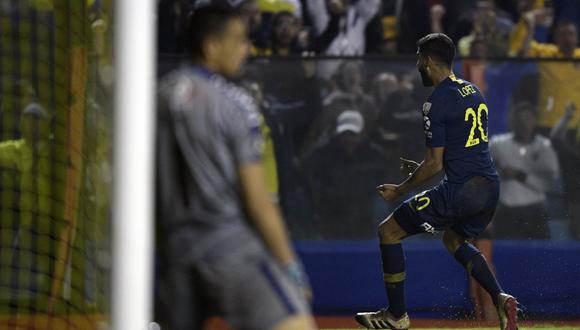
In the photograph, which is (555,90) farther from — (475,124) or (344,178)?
(475,124)

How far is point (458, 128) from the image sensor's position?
33.4 ft

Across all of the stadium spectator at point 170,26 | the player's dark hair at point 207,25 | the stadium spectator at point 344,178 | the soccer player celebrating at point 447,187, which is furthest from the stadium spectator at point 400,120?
the player's dark hair at point 207,25

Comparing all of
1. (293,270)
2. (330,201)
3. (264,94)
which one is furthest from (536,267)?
(293,270)

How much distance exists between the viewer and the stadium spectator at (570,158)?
1280 centimetres

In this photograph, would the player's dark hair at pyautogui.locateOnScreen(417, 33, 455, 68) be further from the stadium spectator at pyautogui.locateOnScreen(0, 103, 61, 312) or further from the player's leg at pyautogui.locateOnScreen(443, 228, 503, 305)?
the stadium spectator at pyautogui.locateOnScreen(0, 103, 61, 312)

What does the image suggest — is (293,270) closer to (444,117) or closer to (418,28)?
(444,117)

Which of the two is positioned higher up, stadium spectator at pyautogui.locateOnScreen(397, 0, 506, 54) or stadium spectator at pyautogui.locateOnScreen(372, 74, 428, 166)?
stadium spectator at pyautogui.locateOnScreen(397, 0, 506, 54)

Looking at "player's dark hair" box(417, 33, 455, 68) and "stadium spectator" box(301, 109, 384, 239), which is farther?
"stadium spectator" box(301, 109, 384, 239)

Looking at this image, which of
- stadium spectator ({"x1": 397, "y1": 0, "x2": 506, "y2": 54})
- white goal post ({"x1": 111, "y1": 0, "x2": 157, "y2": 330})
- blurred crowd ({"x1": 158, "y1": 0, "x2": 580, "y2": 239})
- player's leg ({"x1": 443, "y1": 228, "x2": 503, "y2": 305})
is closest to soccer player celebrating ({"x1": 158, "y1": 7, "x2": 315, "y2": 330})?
white goal post ({"x1": 111, "y1": 0, "x2": 157, "y2": 330})

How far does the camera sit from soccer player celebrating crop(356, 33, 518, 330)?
33.4 feet

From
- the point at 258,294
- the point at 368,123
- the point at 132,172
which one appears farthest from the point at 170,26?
the point at 258,294

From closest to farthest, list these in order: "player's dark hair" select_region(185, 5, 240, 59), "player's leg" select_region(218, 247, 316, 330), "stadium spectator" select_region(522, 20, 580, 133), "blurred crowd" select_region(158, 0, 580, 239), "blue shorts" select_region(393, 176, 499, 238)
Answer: "player's leg" select_region(218, 247, 316, 330)
"player's dark hair" select_region(185, 5, 240, 59)
"blue shorts" select_region(393, 176, 499, 238)
"blurred crowd" select_region(158, 0, 580, 239)
"stadium spectator" select_region(522, 20, 580, 133)

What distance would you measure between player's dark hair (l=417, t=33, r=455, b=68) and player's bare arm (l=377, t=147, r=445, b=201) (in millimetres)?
656

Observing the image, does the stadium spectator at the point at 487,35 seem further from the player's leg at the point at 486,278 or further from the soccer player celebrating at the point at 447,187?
the player's leg at the point at 486,278
